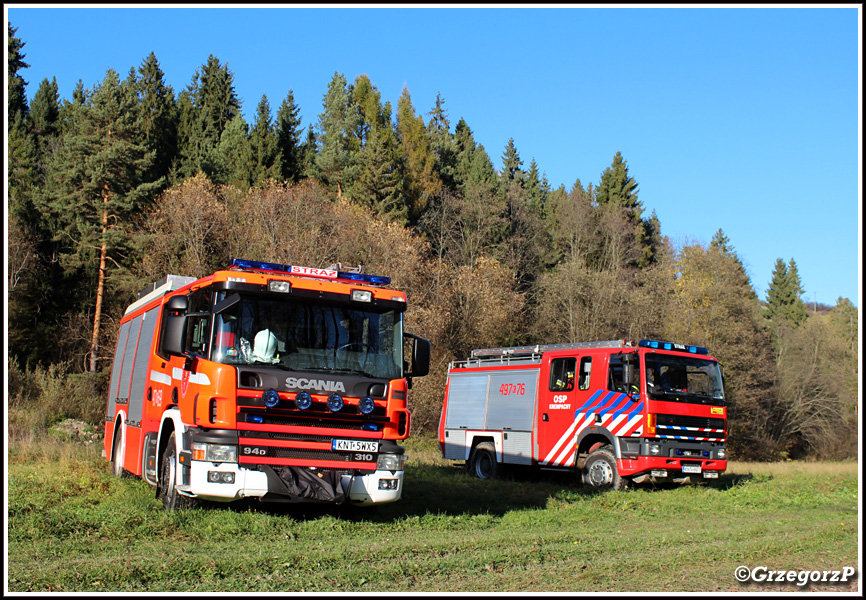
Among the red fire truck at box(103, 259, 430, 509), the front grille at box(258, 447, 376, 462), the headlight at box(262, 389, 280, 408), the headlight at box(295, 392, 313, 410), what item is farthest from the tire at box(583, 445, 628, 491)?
the headlight at box(262, 389, 280, 408)

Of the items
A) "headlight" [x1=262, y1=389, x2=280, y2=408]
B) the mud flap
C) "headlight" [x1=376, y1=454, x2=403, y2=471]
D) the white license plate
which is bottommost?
the mud flap

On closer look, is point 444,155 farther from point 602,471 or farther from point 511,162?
point 602,471

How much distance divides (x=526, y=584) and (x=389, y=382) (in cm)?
326

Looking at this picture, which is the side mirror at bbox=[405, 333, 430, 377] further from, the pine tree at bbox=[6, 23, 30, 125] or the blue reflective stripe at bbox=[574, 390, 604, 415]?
the pine tree at bbox=[6, 23, 30, 125]

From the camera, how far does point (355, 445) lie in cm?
876

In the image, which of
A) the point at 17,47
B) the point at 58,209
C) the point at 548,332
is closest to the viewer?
the point at 58,209

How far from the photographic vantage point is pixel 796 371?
4622 centimetres

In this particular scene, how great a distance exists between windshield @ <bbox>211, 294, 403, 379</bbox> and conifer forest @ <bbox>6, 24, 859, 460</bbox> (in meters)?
19.8

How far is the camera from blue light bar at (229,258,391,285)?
9305mm

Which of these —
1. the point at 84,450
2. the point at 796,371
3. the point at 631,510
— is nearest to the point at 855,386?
the point at 796,371

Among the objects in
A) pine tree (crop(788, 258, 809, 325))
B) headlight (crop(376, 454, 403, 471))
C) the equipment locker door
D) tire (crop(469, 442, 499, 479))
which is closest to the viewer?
headlight (crop(376, 454, 403, 471))

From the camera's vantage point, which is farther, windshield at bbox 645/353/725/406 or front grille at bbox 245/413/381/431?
windshield at bbox 645/353/725/406

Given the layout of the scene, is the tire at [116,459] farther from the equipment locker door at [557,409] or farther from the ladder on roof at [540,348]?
the ladder on roof at [540,348]

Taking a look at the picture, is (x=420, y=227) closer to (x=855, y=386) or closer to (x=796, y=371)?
(x=796, y=371)
